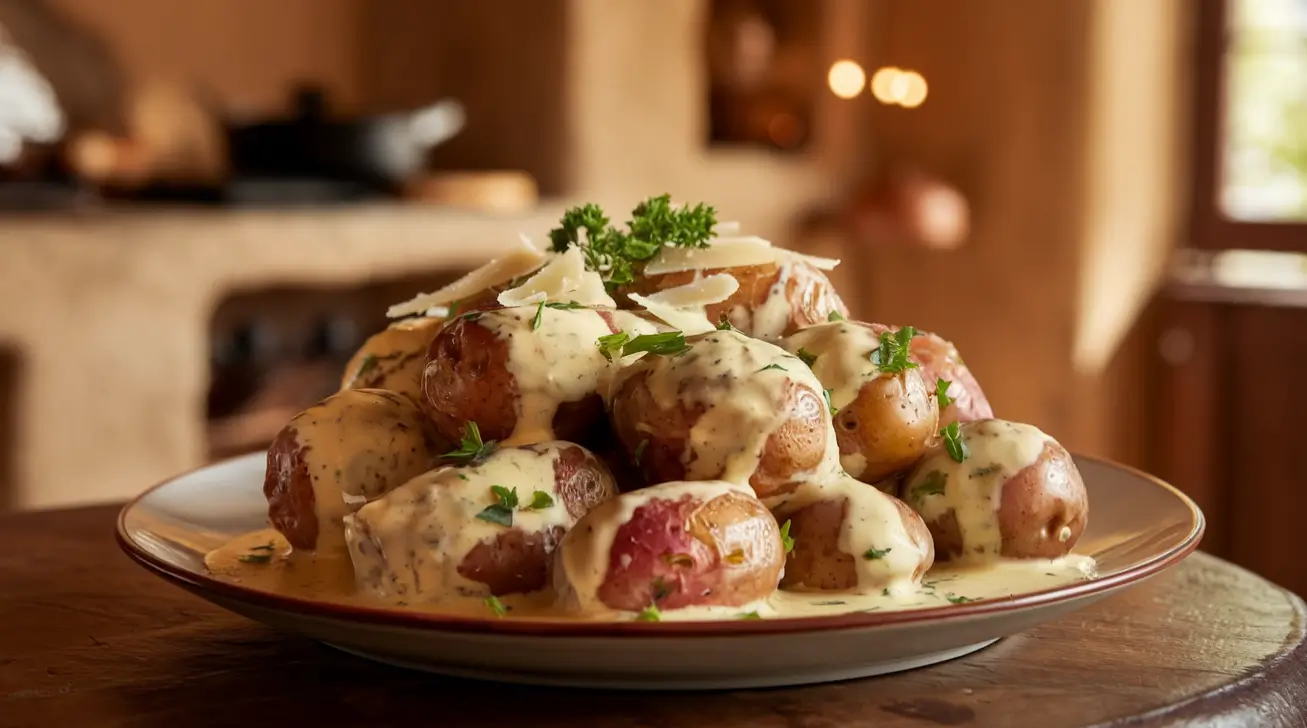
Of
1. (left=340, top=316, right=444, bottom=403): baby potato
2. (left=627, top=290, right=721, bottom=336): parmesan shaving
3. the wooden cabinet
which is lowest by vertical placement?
the wooden cabinet

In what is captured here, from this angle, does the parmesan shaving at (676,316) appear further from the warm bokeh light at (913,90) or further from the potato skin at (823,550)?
the warm bokeh light at (913,90)

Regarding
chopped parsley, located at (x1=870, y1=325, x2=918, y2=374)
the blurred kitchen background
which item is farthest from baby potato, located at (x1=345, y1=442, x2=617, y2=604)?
the blurred kitchen background

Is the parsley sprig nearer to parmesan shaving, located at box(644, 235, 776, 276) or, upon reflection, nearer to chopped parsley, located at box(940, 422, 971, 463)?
parmesan shaving, located at box(644, 235, 776, 276)

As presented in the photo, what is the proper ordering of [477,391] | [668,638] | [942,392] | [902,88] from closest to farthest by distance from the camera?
[668,638] < [477,391] < [942,392] < [902,88]

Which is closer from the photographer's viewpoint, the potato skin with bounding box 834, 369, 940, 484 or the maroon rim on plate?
the maroon rim on plate

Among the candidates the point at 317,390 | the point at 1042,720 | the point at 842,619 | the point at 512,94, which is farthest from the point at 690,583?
the point at 512,94

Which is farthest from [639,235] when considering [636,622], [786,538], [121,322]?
[121,322]

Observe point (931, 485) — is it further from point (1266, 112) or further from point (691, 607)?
point (1266, 112)
